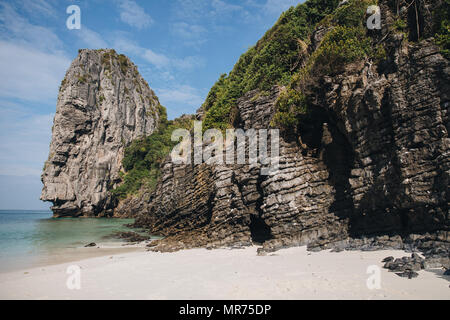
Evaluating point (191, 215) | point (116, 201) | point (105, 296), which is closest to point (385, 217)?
point (105, 296)

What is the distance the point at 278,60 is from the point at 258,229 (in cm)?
1375

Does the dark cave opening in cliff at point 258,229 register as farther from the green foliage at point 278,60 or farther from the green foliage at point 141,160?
the green foliage at point 141,160

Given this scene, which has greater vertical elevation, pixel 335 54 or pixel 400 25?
pixel 400 25

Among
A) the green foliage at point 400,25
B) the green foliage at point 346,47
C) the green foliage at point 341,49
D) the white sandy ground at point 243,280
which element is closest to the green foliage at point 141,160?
the green foliage at point 346,47

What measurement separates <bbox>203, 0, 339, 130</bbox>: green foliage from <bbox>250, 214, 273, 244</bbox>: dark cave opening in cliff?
28.2 ft

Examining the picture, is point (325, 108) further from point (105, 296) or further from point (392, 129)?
point (105, 296)

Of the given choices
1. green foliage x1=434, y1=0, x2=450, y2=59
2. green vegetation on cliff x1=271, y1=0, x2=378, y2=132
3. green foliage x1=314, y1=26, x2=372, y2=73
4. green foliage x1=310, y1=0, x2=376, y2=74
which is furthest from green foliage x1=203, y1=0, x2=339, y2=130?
green foliage x1=434, y1=0, x2=450, y2=59

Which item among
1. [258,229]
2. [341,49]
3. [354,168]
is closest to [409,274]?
[354,168]

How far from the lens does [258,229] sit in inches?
591

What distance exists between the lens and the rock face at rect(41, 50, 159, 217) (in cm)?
5347

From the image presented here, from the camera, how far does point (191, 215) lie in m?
19.8

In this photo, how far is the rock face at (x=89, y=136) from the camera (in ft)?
175

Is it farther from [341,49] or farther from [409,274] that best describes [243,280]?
[341,49]

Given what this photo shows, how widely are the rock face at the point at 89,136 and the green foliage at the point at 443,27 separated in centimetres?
5884
